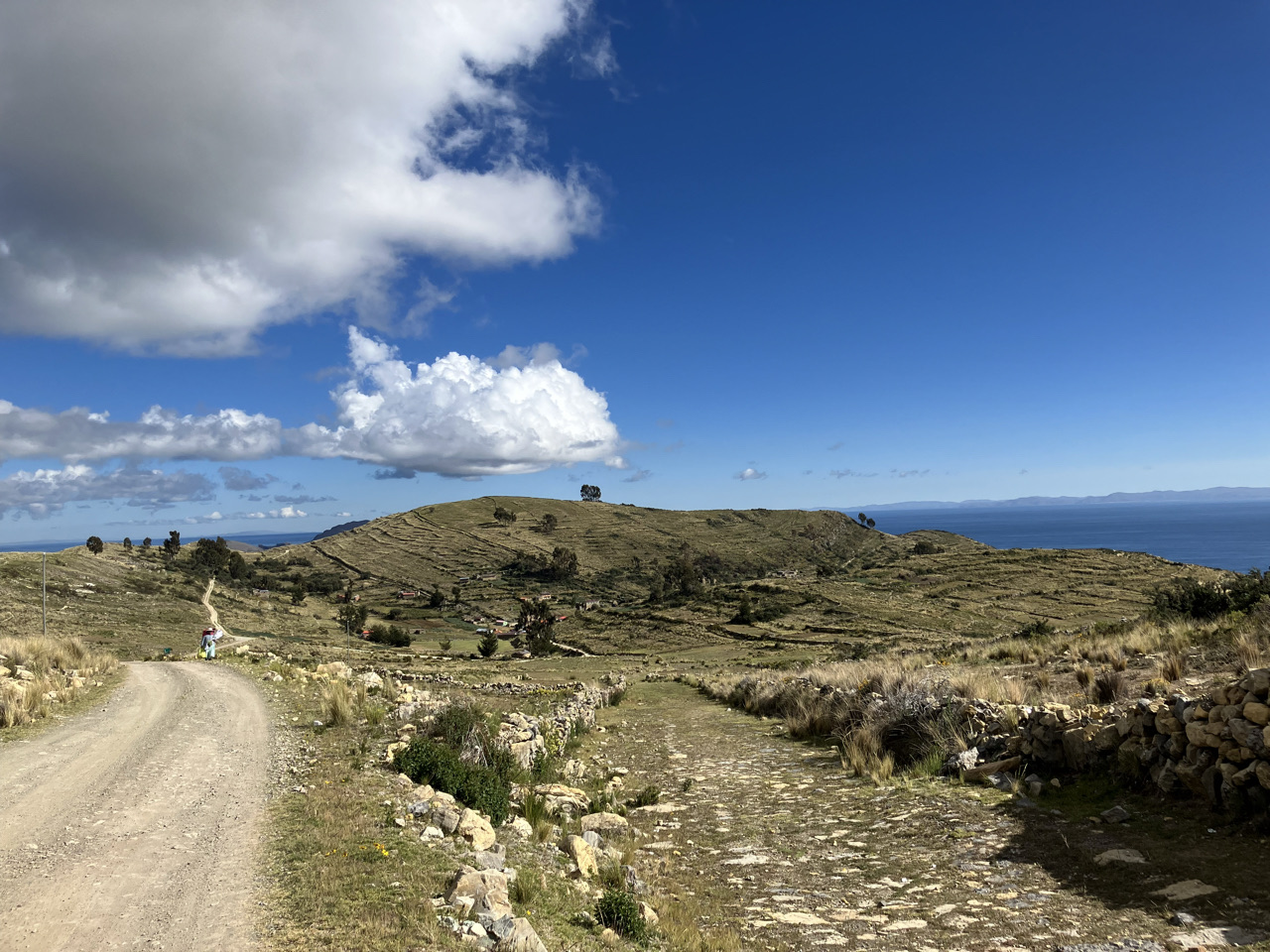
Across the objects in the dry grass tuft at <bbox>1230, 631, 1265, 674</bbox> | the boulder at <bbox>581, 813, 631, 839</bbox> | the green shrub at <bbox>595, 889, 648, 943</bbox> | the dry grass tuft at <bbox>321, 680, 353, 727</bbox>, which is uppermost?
the dry grass tuft at <bbox>1230, 631, 1265, 674</bbox>

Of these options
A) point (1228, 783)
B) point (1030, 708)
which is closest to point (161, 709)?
point (1030, 708)

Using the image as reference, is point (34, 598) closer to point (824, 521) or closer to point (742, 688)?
point (742, 688)

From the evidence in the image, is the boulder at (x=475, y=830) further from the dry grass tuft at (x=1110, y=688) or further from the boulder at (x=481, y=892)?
the dry grass tuft at (x=1110, y=688)

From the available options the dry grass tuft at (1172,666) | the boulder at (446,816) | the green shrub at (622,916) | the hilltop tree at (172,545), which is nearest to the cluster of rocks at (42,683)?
the boulder at (446,816)

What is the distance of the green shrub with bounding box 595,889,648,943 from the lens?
18.8 ft

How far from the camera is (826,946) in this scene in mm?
5754

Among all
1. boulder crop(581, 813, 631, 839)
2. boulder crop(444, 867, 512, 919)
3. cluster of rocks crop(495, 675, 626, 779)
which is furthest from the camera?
cluster of rocks crop(495, 675, 626, 779)

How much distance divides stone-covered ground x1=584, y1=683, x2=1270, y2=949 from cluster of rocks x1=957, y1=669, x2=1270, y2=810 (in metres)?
0.35

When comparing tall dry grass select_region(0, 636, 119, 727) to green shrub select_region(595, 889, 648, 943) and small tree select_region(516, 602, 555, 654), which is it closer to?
green shrub select_region(595, 889, 648, 943)

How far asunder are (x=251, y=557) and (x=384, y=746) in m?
138

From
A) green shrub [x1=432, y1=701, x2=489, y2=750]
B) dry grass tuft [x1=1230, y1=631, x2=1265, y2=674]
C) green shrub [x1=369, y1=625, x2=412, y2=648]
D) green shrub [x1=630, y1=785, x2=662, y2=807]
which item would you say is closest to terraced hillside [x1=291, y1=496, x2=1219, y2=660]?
green shrub [x1=369, y1=625, x2=412, y2=648]

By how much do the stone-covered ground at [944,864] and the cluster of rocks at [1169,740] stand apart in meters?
0.35

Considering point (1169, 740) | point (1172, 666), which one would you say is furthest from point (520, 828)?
point (1172, 666)

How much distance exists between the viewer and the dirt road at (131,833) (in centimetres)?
504
